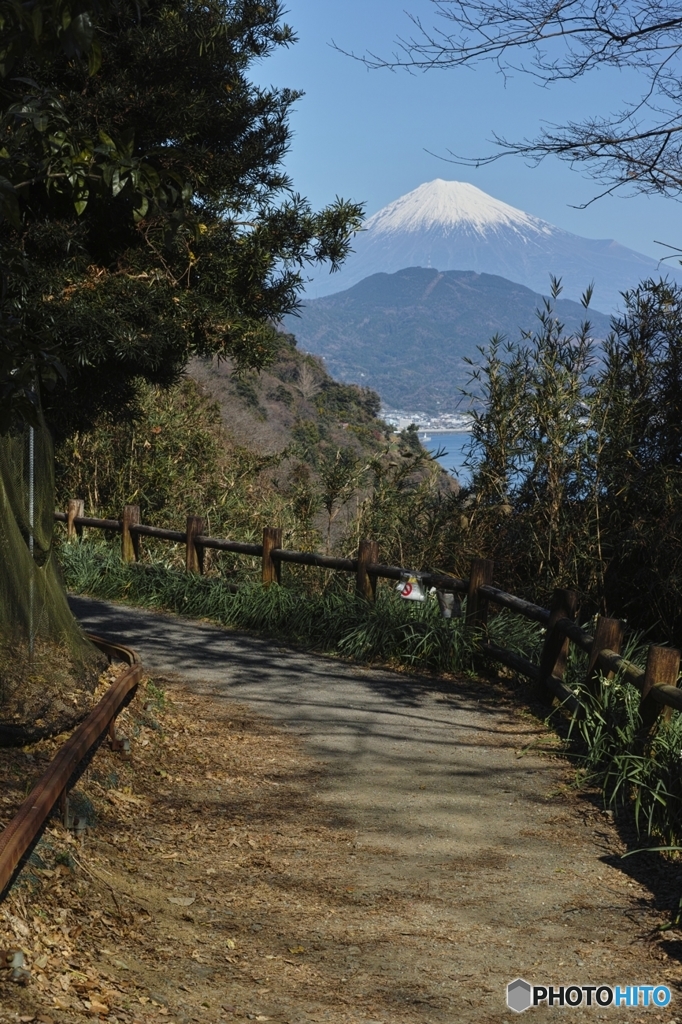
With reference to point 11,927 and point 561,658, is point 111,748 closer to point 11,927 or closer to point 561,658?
point 11,927

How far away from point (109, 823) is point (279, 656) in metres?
4.81

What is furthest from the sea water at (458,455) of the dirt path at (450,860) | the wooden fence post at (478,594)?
the dirt path at (450,860)

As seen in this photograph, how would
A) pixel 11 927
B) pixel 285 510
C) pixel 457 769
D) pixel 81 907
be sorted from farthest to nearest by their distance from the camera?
pixel 285 510
pixel 457 769
pixel 81 907
pixel 11 927

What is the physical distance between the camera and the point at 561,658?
8031mm

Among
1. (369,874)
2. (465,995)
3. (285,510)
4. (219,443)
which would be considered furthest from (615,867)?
(219,443)

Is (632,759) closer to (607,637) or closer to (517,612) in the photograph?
(607,637)

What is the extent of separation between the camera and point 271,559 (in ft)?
39.5

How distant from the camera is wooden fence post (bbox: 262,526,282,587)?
39.3ft

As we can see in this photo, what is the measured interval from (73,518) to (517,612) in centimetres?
847

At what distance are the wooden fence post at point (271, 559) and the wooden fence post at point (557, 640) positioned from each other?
14.7 ft

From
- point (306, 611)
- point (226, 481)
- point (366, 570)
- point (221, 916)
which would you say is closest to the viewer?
point (221, 916)

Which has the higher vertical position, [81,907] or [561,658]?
[561,658]

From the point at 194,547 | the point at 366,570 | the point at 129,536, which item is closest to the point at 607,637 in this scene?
the point at 366,570

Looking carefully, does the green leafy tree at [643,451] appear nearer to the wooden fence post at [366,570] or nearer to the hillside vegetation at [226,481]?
the hillside vegetation at [226,481]
